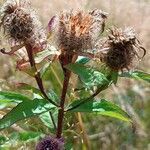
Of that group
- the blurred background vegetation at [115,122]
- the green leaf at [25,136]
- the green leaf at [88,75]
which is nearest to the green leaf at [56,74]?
the blurred background vegetation at [115,122]

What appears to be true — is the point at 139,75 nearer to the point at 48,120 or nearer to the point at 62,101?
the point at 62,101

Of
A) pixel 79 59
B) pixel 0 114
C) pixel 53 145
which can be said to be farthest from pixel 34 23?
pixel 0 114

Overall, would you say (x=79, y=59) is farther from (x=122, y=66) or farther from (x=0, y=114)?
(x=0, y=114)

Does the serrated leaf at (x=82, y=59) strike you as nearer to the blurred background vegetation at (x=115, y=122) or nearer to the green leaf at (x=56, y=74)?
the green leaf at (x=56, y=74)

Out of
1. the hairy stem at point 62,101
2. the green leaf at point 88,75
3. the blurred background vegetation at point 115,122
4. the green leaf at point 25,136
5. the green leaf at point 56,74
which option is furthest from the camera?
the blurred background vegetation at point 115,122

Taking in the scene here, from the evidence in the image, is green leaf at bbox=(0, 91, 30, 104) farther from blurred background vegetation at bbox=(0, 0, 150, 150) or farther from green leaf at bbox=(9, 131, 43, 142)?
blurred background vegetation at bbox=(0, 0, 150, 150)

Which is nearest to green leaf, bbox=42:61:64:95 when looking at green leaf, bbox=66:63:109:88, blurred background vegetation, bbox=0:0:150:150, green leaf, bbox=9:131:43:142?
blurred background vegetation, bbox=0:0:150:150

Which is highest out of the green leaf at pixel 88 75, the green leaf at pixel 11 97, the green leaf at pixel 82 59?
the green leaf at pixel 82 59
